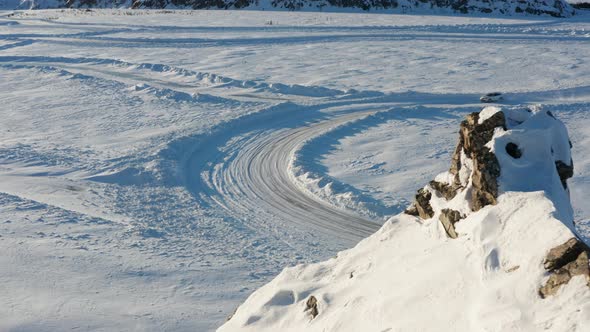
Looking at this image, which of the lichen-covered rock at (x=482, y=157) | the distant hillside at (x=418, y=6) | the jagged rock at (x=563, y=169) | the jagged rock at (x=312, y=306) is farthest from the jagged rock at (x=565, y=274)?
the distant hillside at (x=418, y=6)

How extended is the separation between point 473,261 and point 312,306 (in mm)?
2707

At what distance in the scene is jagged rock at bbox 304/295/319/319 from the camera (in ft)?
32.6

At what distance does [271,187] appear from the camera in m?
20.6

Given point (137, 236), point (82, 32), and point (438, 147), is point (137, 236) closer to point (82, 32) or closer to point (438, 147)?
point (438, 147)

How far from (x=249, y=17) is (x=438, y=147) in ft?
123

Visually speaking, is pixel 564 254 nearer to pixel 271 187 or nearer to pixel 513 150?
pixel 513 150

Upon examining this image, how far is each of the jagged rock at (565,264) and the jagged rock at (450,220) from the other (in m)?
2.29

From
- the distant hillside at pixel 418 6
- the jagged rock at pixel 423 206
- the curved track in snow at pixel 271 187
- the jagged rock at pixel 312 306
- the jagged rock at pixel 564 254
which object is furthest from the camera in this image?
the distant hillside at pixel 418 6

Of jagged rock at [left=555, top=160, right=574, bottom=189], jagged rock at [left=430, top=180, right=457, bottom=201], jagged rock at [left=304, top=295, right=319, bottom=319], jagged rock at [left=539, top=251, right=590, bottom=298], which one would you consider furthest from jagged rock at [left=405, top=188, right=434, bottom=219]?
jagged rock at [left=539, top=251, right=590, bottom=298]

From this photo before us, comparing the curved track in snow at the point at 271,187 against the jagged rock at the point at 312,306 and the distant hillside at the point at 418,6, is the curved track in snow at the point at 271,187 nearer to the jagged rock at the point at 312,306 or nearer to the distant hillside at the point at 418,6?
the jagged rock at the point at 312,306

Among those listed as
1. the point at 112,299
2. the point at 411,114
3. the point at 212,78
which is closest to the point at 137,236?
the point at 112,299

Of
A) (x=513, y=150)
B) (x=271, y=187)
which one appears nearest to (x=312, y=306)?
(x=513, y=150)

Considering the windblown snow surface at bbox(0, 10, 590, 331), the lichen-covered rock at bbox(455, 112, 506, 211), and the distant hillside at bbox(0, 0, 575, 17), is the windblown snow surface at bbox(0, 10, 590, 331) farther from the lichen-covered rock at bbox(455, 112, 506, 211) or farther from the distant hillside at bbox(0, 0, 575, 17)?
the distant hillside at bbox(0, 0, 575, 17)

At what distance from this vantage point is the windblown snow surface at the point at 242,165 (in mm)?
11398
